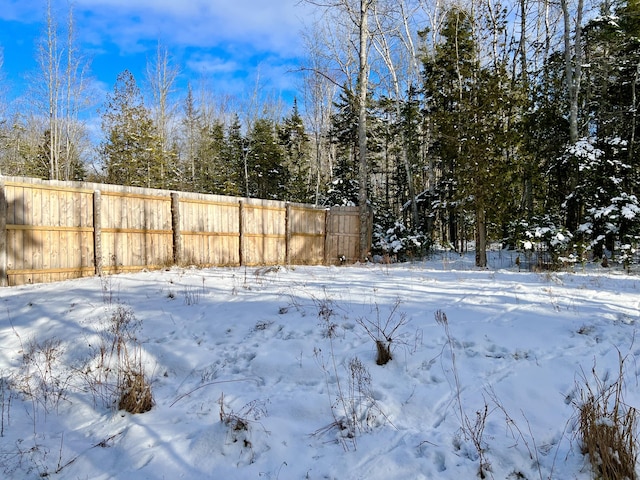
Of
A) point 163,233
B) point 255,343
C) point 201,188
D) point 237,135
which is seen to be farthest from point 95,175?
point 255,343

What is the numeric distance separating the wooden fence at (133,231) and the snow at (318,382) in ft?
7.07

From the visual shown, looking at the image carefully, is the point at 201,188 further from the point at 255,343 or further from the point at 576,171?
the point at 255,343

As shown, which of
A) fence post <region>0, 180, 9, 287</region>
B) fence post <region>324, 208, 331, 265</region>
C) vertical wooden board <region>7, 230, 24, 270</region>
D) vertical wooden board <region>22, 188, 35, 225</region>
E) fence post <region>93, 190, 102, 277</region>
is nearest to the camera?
fence post <region>0, 180, 9, 287</region>

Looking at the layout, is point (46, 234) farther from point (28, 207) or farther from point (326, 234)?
point (326, 234)

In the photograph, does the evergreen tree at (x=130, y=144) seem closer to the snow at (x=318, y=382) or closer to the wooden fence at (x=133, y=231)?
the wooden fence at (x=133, y=231)

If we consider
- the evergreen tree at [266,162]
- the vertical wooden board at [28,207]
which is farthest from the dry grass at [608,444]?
the evergreen tree at [266,162]

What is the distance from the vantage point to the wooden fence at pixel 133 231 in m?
6.64

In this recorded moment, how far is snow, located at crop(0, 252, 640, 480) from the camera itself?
215 centimetres

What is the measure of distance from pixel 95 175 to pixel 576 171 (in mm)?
24604

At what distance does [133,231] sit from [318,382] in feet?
21.7

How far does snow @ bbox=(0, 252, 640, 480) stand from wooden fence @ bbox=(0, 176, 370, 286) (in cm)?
216

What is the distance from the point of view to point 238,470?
2.12 m

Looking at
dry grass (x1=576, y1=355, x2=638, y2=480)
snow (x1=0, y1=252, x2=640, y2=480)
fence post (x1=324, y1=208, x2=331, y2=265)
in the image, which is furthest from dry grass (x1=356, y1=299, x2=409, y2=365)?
fence post (x1=324, y1=208, x2=331, y2=265)

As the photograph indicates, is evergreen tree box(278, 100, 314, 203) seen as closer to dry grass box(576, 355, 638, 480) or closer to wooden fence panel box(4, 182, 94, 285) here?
wooden fence panel box(4, 182, 94, 285)
